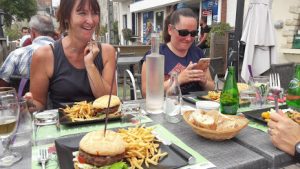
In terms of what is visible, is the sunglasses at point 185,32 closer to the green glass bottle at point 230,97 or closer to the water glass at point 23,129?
the green glass bottle at point 230,97

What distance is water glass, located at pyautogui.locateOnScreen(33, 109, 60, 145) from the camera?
1.33 m

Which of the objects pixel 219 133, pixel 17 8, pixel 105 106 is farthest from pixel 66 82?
pixel 17 8

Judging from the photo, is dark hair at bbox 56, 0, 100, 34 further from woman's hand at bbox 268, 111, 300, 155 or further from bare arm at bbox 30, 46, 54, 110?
woman's hand at bbox 268, 111, 300, 155

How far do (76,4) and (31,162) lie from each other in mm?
1391

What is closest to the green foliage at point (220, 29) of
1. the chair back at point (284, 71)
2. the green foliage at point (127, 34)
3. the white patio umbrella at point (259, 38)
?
the white patio umbrella at point (259, 38)

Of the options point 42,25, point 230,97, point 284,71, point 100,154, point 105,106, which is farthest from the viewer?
point 42,25

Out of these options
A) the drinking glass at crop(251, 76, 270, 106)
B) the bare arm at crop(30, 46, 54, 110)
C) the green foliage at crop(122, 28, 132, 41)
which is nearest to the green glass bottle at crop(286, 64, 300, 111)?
the drinking glass at crop(251, 76, 270, 106)

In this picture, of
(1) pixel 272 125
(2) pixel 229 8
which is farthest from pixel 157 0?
(1) pixel 272 125

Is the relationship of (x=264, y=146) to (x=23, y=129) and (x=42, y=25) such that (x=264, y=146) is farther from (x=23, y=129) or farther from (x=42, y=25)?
(x=42, y=25)

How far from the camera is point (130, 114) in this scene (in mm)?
1539

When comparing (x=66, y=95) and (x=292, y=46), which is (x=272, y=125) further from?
(x=292, y=46)

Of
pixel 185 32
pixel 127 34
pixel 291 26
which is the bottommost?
pixel 185 32

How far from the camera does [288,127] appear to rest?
1200 mm

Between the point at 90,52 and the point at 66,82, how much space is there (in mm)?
312
